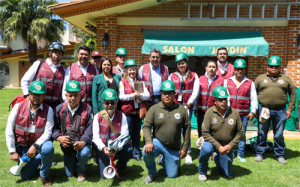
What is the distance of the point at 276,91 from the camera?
16.0 ft

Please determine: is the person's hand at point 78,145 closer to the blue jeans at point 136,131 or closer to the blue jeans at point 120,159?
the blue jeans at point 120,159

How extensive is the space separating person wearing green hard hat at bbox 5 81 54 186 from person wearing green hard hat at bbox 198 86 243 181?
8.00ft

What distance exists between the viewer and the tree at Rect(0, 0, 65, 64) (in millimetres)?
20641

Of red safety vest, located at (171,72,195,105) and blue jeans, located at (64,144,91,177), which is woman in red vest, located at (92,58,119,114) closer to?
blue jeans, located at (64,144,91,177)

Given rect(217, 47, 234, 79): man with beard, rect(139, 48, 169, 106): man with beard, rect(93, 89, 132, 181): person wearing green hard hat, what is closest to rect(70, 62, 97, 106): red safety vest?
rect(93, 89, 132, 181): person wearing green hard hat

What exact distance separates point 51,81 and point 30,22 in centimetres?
1979

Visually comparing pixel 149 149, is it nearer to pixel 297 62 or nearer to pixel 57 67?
pixel 57 67

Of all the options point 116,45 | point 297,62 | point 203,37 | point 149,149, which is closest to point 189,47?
point 203,37

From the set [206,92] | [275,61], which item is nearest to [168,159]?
[206,92]

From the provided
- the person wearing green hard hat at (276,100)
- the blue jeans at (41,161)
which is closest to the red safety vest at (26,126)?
the blue jeans at (41,161)

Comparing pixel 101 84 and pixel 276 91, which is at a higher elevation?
pixel 101 84

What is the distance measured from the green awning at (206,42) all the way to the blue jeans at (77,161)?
3.58 m

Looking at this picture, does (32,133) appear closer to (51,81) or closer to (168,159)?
(51,81)

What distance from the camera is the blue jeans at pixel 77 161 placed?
3.95 meters
